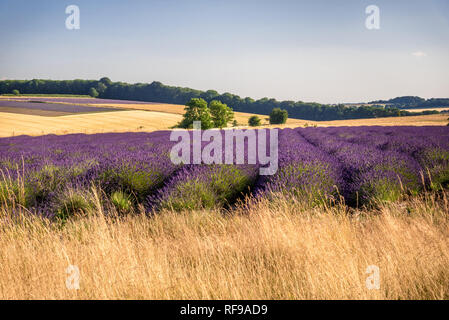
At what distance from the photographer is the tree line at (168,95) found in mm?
74400

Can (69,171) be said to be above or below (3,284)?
above

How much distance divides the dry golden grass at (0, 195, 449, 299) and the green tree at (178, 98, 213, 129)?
129 feet

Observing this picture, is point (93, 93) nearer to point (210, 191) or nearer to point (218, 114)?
point (218, 114)

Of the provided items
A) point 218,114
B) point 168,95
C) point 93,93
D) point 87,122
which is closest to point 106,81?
point 93,93

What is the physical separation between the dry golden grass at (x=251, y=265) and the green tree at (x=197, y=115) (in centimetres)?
3934

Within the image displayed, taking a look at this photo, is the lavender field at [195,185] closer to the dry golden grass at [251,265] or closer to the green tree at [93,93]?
the dry golden grass at [251,265]

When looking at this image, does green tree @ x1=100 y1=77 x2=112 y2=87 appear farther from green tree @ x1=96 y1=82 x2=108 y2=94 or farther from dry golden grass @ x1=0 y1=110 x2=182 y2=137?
dry golden grass @ x1=0 y1=110 x2=182 y2=137

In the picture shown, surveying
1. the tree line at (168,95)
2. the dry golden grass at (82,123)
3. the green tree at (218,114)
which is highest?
the tree line at (168,95)

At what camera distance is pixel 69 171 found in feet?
15.7

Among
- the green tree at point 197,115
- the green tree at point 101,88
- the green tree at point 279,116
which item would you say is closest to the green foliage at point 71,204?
the green tree at point 197,115

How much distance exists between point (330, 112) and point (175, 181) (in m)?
78.0
